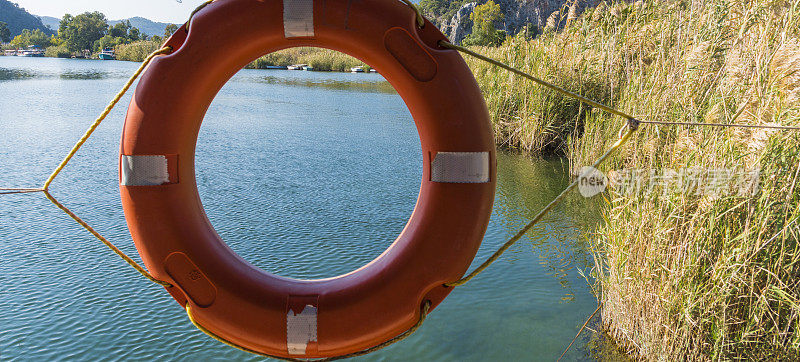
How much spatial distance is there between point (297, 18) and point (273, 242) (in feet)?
6.76

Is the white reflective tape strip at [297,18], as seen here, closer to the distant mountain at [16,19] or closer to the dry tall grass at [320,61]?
the dry tall grass at [320,61]

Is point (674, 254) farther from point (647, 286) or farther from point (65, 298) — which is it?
point (65, 298)

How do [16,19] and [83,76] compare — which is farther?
[16,19]

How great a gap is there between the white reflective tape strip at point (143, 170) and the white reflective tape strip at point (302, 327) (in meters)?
0.51

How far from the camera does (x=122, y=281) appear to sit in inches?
106

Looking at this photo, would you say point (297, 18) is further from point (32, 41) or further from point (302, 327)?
point (32, 41)

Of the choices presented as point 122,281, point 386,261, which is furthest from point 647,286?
point 122,281

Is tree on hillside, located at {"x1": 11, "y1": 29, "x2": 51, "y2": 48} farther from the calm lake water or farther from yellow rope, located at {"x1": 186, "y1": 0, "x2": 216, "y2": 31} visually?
yellow rope, located at {"x1": 186, "y1": 0, "x2": 216, "y2": 31}

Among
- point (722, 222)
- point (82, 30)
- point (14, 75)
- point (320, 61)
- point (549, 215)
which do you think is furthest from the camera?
point (82, 30)

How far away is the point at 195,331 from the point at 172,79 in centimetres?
135

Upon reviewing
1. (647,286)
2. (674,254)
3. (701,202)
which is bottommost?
(647,286)

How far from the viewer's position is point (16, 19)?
84.8 m

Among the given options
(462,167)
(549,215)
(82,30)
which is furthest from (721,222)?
(82,30)

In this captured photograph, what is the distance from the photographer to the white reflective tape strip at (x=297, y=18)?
139cm
